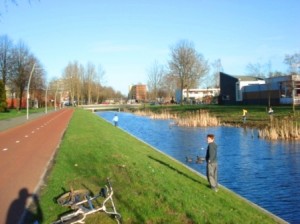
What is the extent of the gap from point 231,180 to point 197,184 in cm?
406

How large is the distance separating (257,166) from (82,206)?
12813 mm

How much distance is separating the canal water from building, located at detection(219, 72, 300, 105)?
27524 mm

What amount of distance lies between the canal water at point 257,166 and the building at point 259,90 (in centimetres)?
2752

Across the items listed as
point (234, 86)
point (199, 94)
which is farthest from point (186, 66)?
point (199, 94)

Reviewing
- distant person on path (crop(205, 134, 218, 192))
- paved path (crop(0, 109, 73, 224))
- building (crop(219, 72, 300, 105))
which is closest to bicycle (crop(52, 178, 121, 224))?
paved path (crop(0, 109, 73, 224))

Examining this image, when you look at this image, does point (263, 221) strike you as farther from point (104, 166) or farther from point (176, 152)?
point (176, 152)

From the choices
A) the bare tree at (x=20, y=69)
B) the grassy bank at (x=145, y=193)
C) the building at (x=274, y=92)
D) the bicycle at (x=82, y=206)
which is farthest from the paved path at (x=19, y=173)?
the bare tree at (x=20, y=69)

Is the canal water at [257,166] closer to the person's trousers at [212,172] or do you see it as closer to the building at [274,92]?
the person's trousers at [212,172]

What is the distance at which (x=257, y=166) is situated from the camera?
64.5 feet

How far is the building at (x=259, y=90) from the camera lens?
6359 centimetres

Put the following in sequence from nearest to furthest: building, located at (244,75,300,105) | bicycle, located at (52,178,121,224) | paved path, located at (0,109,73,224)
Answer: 1. bicycle, located at (52,178,121,224)
2. paved path, located at (0,109,73,224)
3. building, located at (244,75,300,105)

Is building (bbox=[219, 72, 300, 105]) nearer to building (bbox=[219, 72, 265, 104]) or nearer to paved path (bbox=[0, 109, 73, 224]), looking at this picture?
building (bbox=[219, 72, 265, 104])

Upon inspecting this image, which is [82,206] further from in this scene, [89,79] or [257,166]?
[89,79]

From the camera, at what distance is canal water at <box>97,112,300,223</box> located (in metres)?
13.5
